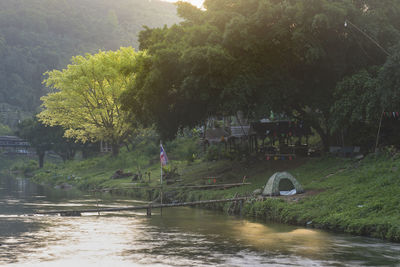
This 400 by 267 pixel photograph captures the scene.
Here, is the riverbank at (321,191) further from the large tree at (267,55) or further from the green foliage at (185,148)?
the green foliage at (185,148)

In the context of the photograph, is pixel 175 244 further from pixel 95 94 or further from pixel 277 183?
pixel 95 94

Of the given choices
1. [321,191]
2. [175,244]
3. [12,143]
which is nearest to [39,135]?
[12,143]

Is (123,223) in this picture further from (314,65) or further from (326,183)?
(314,65)

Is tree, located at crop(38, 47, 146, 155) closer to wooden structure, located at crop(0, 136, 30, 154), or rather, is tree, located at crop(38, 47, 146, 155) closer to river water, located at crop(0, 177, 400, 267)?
river water, located at crop(0, 177, 400, 267)

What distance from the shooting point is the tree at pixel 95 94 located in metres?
64.3

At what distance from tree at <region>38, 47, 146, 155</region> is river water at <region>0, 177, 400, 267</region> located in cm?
3392

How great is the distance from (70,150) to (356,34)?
6543cm

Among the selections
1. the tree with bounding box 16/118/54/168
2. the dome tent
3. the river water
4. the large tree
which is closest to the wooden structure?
the tree with bounding box 16/118/54/168

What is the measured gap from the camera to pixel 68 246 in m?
22.7

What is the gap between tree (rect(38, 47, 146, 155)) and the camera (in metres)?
64.3

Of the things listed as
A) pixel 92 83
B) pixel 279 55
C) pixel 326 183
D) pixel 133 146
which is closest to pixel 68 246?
pixel 326 183

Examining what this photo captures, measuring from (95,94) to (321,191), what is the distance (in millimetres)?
40205

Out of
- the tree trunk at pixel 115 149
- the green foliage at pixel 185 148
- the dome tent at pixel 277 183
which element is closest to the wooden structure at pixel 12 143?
the tree trunk at pixel 115 149

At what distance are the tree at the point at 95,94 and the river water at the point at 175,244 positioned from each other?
3392 cm
